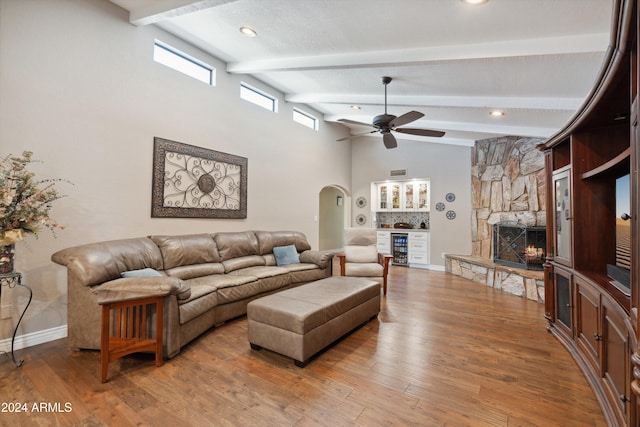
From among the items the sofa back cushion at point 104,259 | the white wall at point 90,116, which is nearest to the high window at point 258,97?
the white wall at point 90,116

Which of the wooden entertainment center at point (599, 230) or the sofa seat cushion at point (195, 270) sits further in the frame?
the sofa seat cushion at point (195, 270)

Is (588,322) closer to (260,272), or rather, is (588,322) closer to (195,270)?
(260,272)

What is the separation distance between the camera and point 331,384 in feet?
6.95

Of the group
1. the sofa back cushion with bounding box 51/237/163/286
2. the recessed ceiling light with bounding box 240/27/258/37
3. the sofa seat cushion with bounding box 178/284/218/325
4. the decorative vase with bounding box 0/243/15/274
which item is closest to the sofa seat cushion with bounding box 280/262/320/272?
the sofa seat cushion with bounding box 178/284/218/325

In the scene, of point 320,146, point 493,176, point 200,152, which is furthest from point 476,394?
point 320,146

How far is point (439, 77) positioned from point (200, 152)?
3.44 m

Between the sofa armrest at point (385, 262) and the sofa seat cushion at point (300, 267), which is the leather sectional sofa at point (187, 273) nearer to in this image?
the sofa seat cushion at point (300, 267)

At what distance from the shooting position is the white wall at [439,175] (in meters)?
6.73

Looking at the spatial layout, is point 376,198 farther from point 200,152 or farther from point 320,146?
point 200,152

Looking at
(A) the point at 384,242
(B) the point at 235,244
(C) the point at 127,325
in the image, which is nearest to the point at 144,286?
(C) the point at 127,325

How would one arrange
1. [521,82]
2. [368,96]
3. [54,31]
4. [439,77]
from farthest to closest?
[368,96] < [439,77] < [521,82] < [54,31]

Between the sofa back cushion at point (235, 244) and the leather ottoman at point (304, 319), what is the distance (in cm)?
154

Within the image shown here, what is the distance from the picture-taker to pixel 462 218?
6.75 meters

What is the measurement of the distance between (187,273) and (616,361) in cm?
376
